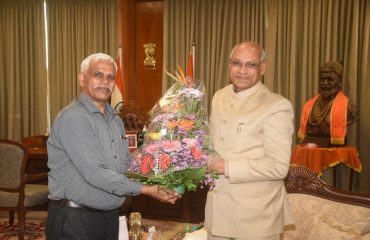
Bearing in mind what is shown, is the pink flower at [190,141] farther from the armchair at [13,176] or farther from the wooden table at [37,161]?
the wooden table at [37,161]

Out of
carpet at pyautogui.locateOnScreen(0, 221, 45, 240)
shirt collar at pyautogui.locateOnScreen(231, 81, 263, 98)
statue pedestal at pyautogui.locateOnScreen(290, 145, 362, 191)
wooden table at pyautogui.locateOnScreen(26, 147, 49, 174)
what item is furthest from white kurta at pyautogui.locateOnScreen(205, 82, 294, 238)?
wooden table at pyautogui.locateOnScreen(26, 147, 49, 174)

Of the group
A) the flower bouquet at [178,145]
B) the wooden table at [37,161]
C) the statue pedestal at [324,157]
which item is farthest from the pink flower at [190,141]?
the wooden table at [37,161]

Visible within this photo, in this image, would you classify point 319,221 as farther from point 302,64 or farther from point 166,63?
point 166,63

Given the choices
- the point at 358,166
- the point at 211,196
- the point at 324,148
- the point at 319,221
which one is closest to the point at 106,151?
the point at 211,196

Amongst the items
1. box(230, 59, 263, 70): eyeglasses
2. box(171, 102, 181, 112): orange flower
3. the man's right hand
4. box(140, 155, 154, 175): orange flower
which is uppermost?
box(230, 59, 263, 70): eyeglasses

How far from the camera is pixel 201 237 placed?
253cm

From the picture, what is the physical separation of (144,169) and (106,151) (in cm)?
28

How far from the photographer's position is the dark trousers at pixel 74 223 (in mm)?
1854

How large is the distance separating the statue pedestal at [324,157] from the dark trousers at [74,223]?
2841mm

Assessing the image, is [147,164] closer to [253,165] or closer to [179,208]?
[253,165]

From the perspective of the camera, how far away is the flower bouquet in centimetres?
164

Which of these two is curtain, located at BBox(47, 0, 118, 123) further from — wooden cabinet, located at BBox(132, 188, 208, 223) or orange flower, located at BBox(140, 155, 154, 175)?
orange flower, located at BBox(140, 155, 154, 175)

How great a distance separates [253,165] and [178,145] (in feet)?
1.06

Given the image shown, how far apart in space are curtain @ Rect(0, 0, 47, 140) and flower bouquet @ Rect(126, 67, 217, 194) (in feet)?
18.0
